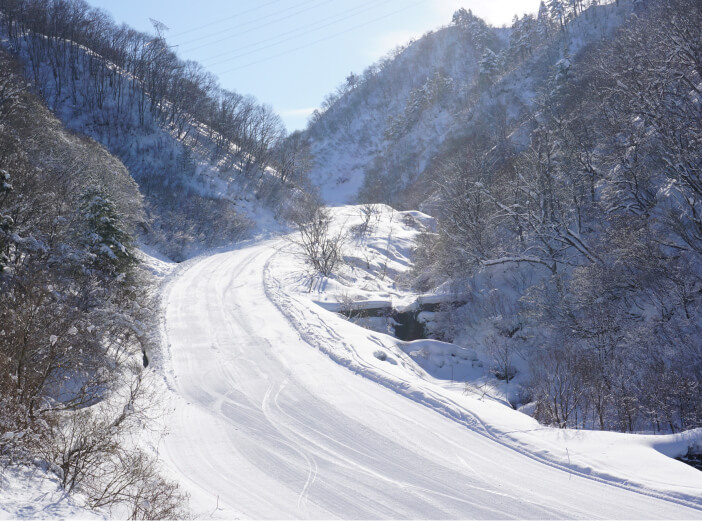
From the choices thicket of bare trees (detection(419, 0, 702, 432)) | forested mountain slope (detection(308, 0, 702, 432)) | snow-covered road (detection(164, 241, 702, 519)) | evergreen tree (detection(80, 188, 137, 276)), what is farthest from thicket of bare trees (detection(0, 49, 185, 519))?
thicket of bare trees (detection(419, 0, 702, 432))

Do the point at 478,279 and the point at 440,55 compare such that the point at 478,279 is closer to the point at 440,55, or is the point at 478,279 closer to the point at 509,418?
the point at 509,418

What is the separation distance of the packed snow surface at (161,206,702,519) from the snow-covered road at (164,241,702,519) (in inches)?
1.2

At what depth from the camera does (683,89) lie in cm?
1994

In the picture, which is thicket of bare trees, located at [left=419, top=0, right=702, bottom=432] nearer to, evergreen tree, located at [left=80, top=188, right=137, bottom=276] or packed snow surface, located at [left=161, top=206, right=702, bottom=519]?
packed snow surface, located at [left=161, top=206, right=702, bottom=519]

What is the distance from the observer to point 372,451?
9172mm

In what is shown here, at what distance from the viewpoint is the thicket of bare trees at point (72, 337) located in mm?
6344

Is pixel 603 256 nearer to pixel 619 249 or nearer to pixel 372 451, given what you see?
pixel 619 249

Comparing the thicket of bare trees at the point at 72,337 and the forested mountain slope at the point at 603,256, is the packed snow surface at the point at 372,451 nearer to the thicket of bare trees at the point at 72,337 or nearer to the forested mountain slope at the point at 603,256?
the thicket of bare trees at the point at 72,337

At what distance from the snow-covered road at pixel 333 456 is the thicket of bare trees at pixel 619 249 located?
4.68m

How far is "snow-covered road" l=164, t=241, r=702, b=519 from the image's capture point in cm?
720

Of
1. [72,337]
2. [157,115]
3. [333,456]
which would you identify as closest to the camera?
[333,456]

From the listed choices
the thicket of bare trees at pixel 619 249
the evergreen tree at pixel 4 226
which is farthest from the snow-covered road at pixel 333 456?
the evergreen tree at pixel 4 226

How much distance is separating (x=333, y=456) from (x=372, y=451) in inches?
33.3

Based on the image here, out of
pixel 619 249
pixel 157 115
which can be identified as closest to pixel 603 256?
pixel 619 249
